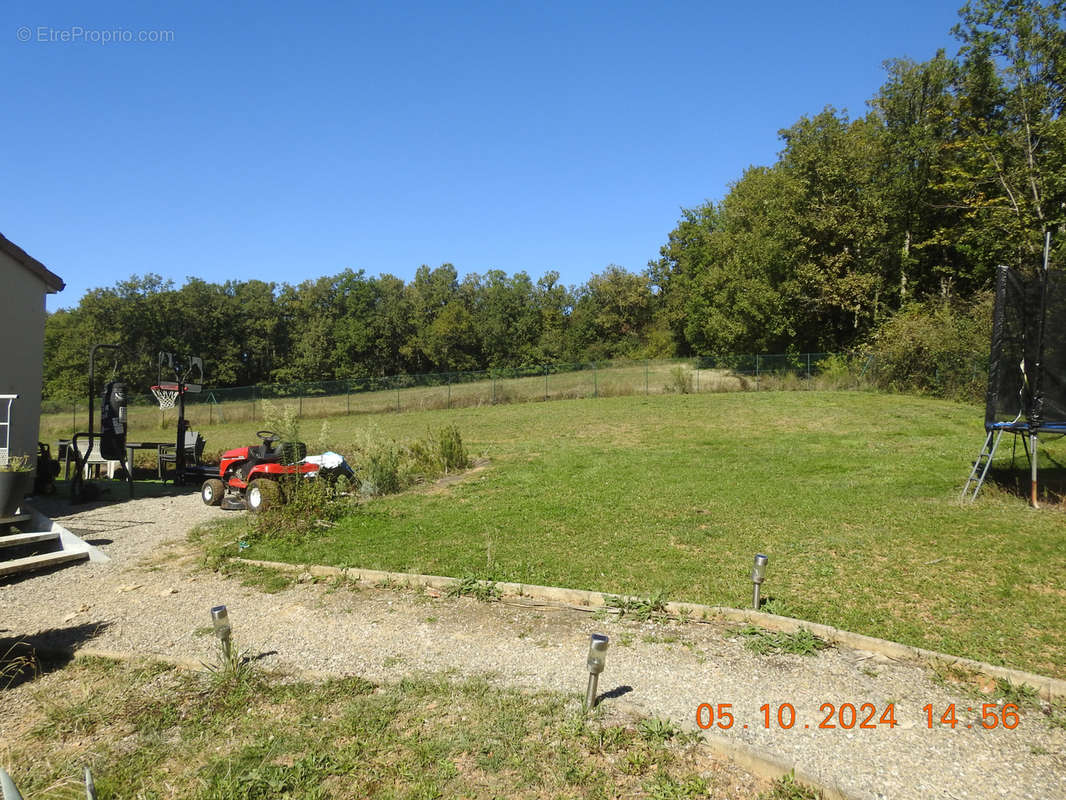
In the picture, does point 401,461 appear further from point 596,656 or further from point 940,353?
point 940,353

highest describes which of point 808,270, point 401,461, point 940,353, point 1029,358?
point 808,270

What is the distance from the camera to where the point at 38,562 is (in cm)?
738

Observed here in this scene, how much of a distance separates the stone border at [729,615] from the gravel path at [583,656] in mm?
125

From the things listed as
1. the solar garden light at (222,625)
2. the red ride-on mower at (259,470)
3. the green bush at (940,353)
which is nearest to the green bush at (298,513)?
the red ride-on mower at (259,470)

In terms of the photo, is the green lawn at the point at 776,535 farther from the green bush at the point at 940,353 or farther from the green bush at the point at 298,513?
the green bush at the point at 940,353

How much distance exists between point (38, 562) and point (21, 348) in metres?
5.98

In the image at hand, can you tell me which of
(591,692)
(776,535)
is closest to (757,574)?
(591,692)

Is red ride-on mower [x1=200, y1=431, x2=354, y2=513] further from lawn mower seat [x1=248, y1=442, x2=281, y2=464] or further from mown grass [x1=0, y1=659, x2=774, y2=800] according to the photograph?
mown grass [x1=0, y1=659, x2=774, y2=800]

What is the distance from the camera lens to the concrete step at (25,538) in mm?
7601

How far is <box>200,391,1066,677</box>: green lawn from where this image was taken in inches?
213

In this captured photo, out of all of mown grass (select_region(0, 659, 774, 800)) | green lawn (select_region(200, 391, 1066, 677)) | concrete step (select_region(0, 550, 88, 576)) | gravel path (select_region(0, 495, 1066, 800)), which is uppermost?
green lawn (select_region(200, 391, 1066, 677))

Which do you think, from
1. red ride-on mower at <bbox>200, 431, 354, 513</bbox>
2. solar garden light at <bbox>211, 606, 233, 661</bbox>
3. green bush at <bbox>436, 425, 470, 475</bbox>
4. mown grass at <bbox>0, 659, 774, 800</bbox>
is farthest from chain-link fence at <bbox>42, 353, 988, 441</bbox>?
mown grass at <bbox>0, 659, 774, 800</bbox>

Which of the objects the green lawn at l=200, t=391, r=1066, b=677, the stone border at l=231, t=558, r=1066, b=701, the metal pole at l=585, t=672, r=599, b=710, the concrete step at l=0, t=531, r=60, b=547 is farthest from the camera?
the concrete step at l=0, t=531, r=60, b=547

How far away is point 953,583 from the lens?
5961mm
